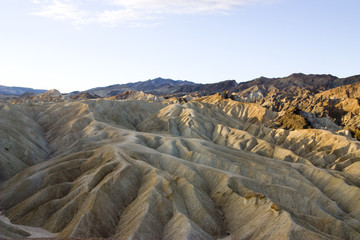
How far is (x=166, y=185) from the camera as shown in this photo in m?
54.6

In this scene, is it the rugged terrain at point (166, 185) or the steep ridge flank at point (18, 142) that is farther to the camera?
the steep ridge flank at point (18, 142)

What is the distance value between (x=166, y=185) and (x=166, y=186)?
193mm

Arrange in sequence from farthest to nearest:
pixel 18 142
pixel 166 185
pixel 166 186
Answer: pixel 18 142 < pixel 166 185 < pixel 166 186

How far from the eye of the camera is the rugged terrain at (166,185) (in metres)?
47.7

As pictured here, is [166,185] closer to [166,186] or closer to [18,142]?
[166,186]

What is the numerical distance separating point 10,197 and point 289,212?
40.1 meters

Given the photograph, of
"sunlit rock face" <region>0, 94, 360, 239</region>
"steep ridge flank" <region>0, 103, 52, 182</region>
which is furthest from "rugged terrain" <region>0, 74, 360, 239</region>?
"steep ridge flank" <region>0, 103, 52, 182</region>

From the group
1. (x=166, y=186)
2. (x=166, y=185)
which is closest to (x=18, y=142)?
(x=166, y=185)

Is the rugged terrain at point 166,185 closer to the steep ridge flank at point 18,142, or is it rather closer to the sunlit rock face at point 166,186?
the sunlit rock face at point 166,186

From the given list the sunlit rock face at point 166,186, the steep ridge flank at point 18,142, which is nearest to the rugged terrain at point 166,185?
the sunlit rock face at point 166,186

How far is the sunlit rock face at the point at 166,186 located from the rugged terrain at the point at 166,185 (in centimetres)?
16

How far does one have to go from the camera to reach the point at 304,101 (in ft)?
632

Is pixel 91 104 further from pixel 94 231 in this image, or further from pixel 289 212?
pixel 289 212

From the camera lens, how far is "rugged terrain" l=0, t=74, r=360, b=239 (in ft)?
157
